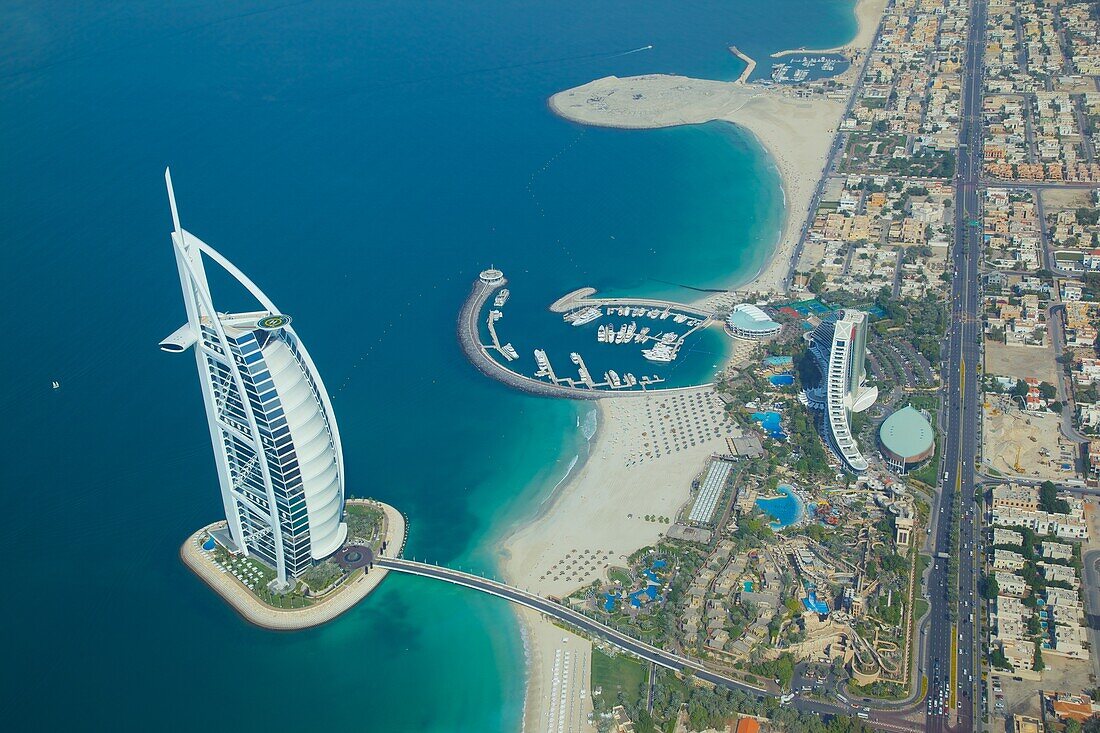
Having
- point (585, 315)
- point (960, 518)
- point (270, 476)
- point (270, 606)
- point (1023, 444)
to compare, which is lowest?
point (1023, 444)

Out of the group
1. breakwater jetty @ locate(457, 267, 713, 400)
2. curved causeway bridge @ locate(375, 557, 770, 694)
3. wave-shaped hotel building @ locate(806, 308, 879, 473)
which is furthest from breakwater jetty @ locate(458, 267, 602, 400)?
curved causeway bridge @ locate(375, 557, 770, 694)

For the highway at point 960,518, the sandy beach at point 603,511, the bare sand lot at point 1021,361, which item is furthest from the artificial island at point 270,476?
the bare sand lot at point 1021,361

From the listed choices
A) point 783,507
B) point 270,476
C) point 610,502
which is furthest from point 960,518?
point 270,476

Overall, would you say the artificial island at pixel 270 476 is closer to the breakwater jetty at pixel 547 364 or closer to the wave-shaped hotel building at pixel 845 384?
the breakwater jetty at pixel 547 364

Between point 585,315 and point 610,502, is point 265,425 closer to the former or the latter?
point 610,502

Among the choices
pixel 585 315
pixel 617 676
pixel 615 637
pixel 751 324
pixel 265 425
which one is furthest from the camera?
pixel 585 315

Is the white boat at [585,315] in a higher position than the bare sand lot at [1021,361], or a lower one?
higher

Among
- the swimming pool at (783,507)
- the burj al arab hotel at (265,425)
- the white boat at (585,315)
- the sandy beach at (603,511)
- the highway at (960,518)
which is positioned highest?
the burj al arab hotel at (265,425)

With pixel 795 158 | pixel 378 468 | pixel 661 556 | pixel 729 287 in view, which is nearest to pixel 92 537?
pixel 378 468
